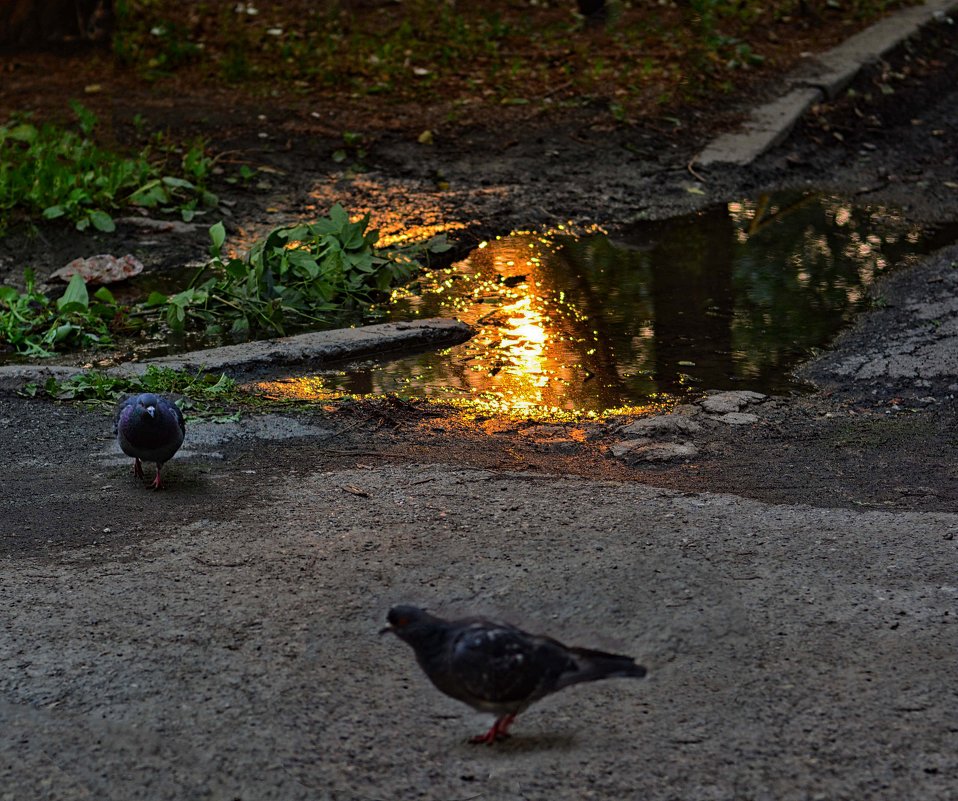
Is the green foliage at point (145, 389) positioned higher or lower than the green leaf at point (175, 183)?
lower

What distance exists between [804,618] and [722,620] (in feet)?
0.76

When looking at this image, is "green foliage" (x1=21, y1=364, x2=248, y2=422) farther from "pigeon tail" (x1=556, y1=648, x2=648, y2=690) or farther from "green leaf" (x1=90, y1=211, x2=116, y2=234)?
"pigeon tail" (x1=556, y1=648, x2=648, y2=690)

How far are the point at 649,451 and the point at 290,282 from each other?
101 inches

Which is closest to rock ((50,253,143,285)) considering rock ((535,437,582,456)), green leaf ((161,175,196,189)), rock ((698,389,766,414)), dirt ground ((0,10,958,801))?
green leaf ((161,175,196,189))

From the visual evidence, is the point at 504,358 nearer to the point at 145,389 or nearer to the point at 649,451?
the point at 649,451

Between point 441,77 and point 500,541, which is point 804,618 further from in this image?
point 441,77

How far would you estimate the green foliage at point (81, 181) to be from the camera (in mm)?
7316

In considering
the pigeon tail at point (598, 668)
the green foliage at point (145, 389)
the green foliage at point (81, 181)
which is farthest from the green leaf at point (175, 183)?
the pigeon tail at point (598, 668)

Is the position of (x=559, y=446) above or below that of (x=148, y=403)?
below

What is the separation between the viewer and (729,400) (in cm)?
521

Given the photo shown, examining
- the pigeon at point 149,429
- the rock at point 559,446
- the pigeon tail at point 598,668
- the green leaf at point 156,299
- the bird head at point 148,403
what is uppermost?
the pigeon tail at point 598,668

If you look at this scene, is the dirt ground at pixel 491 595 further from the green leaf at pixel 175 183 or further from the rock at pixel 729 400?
the green leaf at pixel 175 183

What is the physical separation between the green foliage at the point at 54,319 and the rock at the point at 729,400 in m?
2.89

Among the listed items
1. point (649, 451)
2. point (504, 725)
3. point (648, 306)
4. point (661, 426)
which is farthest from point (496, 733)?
point (648, 306)
